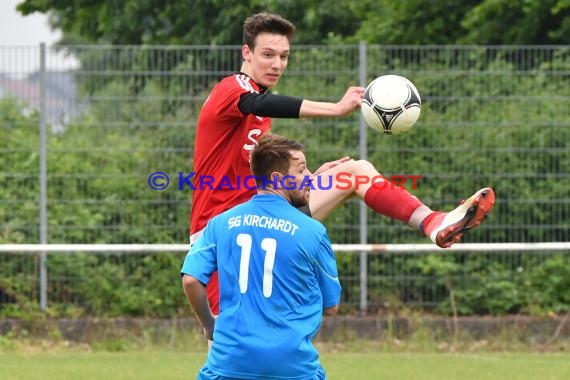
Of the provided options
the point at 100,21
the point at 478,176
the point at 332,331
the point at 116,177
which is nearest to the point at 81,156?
the point at 116,177

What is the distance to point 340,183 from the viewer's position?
6715 millimetres

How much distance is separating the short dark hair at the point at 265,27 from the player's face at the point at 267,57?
0.08ft

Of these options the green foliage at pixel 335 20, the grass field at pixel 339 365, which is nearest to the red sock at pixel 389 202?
the grass field at pixel 339 365

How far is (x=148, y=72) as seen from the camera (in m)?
12.2

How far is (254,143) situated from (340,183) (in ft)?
2.05

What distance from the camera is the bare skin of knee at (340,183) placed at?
665cm

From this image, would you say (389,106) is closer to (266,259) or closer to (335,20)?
(266,259)

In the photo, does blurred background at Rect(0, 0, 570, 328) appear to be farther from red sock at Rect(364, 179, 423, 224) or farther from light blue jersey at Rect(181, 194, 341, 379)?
light blue jersey at Rect(181, 194, 341, 379)

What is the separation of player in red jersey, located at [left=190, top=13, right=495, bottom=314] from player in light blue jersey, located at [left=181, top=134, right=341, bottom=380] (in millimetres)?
1246

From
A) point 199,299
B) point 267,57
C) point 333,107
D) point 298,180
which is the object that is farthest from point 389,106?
point 199,299

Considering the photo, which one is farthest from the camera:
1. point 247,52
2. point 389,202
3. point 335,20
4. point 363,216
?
point 335,20

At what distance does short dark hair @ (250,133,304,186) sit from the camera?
541 centimetres

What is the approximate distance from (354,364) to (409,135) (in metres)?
2.74

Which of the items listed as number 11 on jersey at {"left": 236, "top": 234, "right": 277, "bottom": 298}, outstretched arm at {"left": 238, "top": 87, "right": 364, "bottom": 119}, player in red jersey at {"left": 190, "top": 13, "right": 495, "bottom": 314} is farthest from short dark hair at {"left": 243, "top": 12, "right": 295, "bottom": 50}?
number 11 on jersey at {"left": 236, "top": 234, "right": 277, "bottom": 298}
